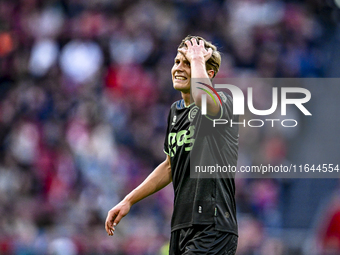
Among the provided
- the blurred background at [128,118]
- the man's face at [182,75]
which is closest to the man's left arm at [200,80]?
the man's face at [182,75]

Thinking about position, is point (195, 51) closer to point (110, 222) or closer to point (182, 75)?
point (182, 75)

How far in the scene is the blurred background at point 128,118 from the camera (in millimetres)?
8711

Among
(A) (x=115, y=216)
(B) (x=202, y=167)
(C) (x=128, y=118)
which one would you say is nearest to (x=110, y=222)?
(A) (x=115, y=216)

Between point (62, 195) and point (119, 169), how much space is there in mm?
1081

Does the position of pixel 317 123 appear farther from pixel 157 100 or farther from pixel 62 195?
pixel 62 195

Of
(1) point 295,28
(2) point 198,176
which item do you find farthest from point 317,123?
(2) point 198,176

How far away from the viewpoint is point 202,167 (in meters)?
3.97

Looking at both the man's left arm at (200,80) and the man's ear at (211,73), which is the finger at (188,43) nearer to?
the man's left arm at (200,80)

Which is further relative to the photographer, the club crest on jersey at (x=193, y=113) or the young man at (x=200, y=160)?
the club crest on jersey at (x=193, y=113)

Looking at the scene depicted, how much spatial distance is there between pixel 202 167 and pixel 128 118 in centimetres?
696

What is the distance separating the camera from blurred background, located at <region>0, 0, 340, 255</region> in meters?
8.71

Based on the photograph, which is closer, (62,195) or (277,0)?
(62,195)

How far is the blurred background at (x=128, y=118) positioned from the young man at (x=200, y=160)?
4252mm

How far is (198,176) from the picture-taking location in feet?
13.1
